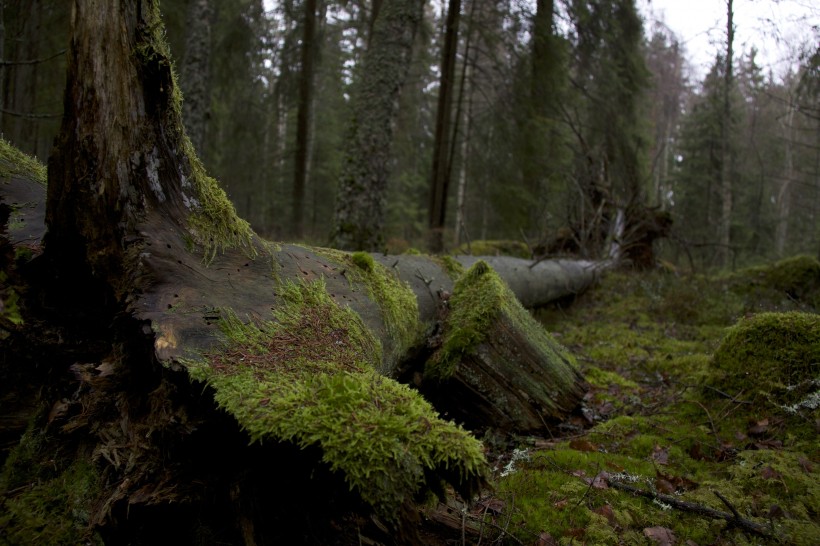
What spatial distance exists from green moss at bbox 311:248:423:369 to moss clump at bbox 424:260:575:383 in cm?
25

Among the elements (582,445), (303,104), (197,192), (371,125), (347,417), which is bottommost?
(582,445)

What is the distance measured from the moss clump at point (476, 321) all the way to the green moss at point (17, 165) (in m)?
2.73

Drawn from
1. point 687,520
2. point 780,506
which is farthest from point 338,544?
point 780,506

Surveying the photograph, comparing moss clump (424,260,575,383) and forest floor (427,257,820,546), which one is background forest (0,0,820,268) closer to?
moss clump (424,260,575,383)

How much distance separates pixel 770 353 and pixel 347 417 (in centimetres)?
338

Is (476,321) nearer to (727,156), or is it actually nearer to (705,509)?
(705,509)

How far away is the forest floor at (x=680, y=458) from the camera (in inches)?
82.8

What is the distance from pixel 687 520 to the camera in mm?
2188

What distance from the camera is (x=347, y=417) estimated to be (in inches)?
59.0

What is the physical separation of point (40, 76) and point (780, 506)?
16201 millimetres

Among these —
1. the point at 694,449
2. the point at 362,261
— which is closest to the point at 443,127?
the point at 362,261

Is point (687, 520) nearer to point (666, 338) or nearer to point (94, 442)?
point (94, 442)

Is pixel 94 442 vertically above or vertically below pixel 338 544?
above

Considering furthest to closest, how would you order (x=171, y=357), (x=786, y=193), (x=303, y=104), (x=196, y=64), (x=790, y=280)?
(x=786, y=193) < (x=303, y=104) < (x=196, y=64) < (x=790, y=280) < (x=171, y=357)
